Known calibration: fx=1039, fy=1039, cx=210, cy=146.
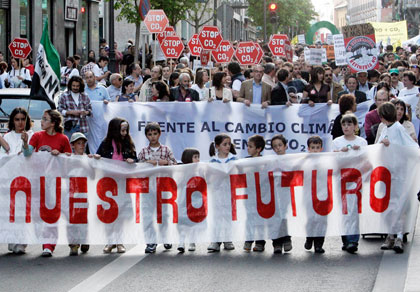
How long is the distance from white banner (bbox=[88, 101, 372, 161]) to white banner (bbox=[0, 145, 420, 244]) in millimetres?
5040

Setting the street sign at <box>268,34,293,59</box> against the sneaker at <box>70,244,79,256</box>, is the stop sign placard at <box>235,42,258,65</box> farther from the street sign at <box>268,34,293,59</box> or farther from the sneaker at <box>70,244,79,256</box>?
the sneaker at <box>70,244,79,256</box>

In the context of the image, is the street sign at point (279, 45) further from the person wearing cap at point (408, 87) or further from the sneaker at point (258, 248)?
the sneaker at point (258, 248)

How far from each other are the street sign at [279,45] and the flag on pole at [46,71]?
1802 cm

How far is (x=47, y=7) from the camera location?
38312 mm

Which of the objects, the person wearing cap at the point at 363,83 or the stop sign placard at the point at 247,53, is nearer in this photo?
the person wearing cap at the point at 363,83

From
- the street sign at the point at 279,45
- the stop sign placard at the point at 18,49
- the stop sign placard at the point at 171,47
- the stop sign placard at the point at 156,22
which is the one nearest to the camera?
the stop sign placard at the point at 171,47

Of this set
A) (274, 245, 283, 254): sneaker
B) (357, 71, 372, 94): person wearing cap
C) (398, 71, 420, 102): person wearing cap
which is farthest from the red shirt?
(357, 71, 372, 94): person wearing cap

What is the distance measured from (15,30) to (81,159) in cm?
2515

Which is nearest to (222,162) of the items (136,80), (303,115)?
(303,115)

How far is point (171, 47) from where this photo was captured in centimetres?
2495

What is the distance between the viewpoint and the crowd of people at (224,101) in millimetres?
10539

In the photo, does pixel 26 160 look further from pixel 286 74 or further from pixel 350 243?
pixel 286 74

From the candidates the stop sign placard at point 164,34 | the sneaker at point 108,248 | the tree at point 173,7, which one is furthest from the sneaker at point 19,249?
the tree at point 173,7

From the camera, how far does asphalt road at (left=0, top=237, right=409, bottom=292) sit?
849 centimetres
